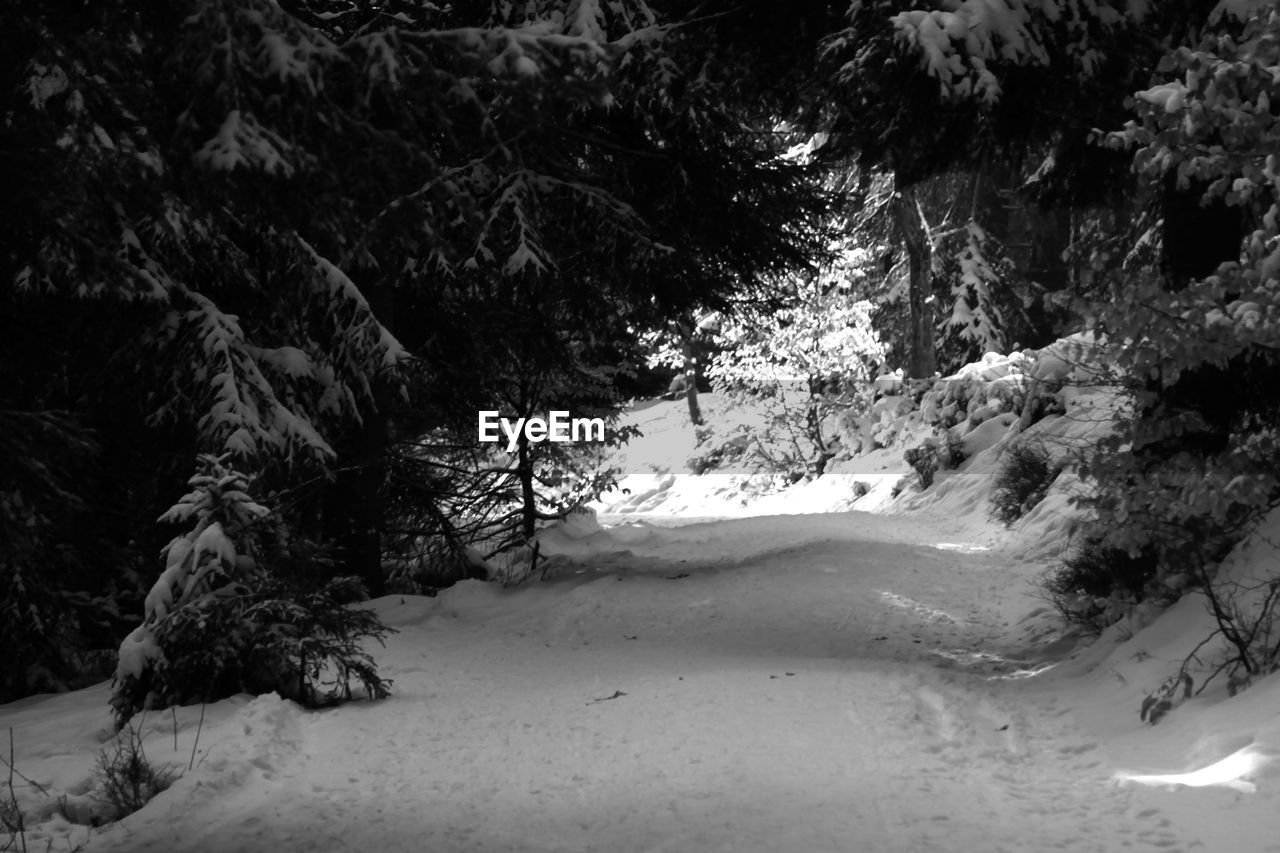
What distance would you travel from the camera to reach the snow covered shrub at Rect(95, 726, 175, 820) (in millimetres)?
4922

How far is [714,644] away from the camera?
354 inches

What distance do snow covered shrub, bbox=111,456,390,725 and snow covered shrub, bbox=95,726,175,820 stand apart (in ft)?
3.60

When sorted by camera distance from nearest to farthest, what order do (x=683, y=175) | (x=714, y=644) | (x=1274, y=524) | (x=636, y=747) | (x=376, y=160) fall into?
(x=376, y=160) < (x=636, y=747) < (x=1274, y=524) < (x=714, y=644) < (x=683, y=175)

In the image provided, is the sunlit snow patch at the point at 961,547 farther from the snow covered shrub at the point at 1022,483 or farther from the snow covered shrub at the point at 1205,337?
the snow covered shrub at the point at 1205,337

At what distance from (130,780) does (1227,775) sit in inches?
182

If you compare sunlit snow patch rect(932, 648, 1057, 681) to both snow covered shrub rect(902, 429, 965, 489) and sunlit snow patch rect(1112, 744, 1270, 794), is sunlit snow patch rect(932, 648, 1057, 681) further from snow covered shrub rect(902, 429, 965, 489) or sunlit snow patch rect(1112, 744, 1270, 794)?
snow covered shrub rect(902, 429, 965, 489)

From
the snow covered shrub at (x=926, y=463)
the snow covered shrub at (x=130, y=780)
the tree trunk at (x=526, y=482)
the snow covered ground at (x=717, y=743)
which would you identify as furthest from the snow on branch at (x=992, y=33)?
the snow covered shrub at (x=926, y=463)

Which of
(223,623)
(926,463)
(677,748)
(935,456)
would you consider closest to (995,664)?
(677,748)

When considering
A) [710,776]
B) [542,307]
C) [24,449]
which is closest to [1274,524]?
[710,776]

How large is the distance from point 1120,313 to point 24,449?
489cm

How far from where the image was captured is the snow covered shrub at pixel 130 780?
16.1 feet

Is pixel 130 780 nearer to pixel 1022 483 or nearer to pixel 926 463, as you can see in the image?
pixel 1022 483

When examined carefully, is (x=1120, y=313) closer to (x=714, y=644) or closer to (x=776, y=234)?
(x=714, y=644)

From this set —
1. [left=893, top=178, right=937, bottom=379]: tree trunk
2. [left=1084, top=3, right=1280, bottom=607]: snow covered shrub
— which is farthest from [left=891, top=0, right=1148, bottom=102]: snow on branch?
[left=893, top=178, right=937, bottom=379]: tree trunk
